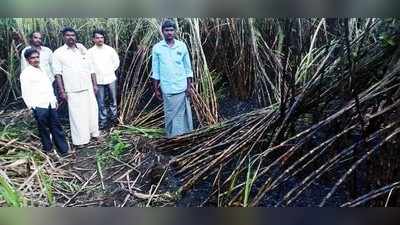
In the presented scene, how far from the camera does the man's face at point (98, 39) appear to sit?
7.46 feet

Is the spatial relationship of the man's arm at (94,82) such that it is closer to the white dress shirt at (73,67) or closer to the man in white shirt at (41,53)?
the white dress shirt at (73,67)

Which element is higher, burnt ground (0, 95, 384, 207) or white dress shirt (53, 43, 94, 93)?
white dress shirt (53, 43, 94, 93)

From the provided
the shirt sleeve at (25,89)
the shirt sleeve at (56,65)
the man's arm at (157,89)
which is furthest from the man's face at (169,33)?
the shirt sleeve at (25,89)

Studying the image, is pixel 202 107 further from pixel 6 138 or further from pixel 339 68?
pixel 6 138

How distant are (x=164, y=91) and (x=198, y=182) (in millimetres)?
468

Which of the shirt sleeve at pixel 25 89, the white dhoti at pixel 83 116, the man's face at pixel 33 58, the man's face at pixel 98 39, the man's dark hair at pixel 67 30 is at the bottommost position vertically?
the white dhoti at pixel 83 116

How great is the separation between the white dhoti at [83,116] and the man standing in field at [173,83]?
1.05 feet

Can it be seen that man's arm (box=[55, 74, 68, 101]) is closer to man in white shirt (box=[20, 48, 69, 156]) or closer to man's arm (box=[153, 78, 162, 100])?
man in white shirt (box=[20, 48, 69, 156])

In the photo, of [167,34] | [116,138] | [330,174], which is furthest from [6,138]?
[330,174]

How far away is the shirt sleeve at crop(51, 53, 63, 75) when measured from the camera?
90.2 inches

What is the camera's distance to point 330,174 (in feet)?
7.46

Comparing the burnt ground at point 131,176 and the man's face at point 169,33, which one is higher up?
the man's face at point 169,33

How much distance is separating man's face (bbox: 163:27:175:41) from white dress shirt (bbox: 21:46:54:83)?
547mm

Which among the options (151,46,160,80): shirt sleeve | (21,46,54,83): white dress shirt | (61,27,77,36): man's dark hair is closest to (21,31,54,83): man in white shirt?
(21,46,54,83): white dress shirt
